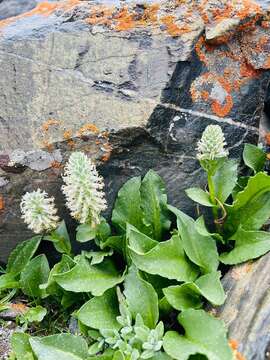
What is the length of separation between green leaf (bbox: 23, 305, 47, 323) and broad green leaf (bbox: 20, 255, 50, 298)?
14 cm

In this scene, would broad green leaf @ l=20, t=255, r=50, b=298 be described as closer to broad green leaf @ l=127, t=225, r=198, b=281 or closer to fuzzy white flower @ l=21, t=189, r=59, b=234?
fuzzy white flower @ l=21, t=189, r=59, b=234

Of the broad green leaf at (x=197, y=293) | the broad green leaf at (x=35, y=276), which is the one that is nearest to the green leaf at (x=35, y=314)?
the broad green leaf at (x=35, y=276)

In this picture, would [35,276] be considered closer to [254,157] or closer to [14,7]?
[254,157]

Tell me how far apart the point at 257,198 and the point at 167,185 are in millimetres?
802

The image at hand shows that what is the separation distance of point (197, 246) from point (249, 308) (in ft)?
2.41

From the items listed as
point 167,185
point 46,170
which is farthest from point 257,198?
point 46,170

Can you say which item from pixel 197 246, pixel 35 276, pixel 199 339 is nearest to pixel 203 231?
pixel 197 246

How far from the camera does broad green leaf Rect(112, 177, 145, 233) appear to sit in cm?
433

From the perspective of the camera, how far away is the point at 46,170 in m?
4.44

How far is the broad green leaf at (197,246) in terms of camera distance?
3.90m

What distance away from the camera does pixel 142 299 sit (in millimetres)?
3646

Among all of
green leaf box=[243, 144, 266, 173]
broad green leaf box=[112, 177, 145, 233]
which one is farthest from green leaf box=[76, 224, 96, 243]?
green leaf box=[243, 144, 266, 173]

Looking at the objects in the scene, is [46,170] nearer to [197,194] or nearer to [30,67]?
[30,67]

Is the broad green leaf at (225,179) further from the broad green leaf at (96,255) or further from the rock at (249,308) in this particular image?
the broad green leaf at (96,255)
